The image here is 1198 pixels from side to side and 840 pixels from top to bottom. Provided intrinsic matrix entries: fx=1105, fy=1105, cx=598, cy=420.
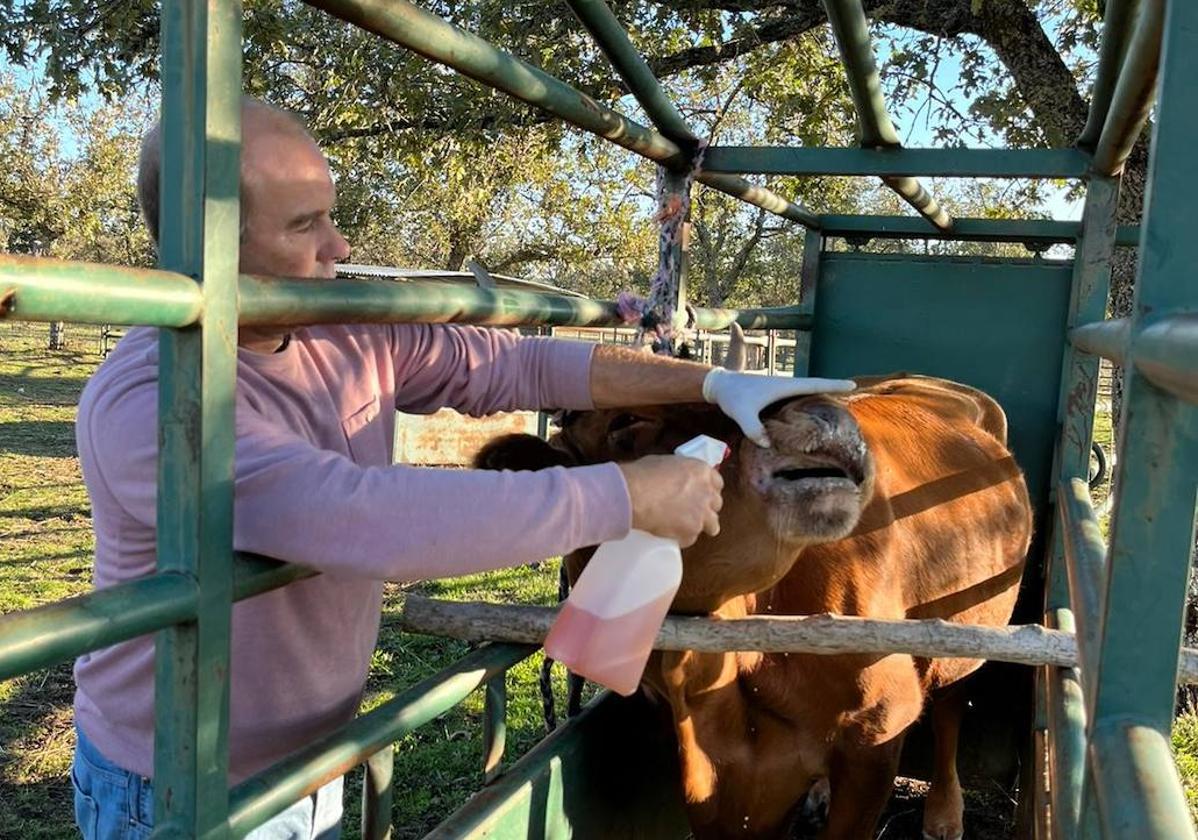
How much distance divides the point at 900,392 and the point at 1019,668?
1227mm

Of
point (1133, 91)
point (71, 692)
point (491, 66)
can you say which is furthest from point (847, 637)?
point (71, 692)

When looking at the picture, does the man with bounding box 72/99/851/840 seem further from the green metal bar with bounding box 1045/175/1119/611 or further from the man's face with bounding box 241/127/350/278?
the green metal bar with bounding box 1045/175/1119/611

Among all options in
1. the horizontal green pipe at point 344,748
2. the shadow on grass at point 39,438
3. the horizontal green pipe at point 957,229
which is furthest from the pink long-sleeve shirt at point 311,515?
the shadow on grass at point 39,438

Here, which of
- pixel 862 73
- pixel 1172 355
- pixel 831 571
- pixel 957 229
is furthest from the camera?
pixel 957 229

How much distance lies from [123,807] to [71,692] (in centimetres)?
368

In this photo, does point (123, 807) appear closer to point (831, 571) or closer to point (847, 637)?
point (847, 637)

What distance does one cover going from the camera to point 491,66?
204 centimetres

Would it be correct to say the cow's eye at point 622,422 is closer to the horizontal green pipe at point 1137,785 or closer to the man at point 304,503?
the man at point 304,503

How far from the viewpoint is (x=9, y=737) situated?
15.0ft

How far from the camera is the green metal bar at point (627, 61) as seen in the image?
2506 mm

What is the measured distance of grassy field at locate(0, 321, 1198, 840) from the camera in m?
4.18

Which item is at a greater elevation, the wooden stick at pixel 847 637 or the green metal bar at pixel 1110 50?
the green metal bar at pixel 1110 50

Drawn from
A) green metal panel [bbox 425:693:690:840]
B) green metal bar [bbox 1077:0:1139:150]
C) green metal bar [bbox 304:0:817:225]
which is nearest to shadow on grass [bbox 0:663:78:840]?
green metal panel [bbox 425:693:690:840]

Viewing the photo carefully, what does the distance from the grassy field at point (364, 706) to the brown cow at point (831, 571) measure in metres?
1.36
